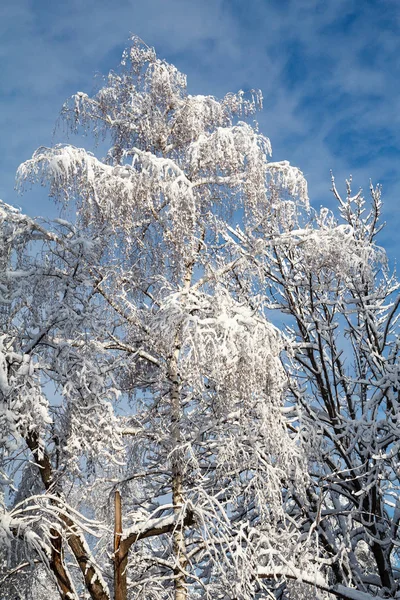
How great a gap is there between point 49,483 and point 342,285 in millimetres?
5087

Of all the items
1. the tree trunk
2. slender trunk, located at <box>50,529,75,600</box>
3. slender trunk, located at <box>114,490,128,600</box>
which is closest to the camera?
slender trunk, located at <box>114,490,128,600</box>

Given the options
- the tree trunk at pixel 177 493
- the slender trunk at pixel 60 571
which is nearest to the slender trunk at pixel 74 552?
the slender trunk at pixel 60 571

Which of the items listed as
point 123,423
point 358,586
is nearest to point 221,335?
point 123,423

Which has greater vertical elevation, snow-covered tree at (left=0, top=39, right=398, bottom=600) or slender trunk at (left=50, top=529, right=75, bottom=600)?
snow-covered tree at (left=0, top=39, right=398, bottom=600)

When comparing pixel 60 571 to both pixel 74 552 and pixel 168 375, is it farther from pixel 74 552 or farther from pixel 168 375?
pixel 168 375

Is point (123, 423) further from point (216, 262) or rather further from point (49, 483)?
point (216, 262)

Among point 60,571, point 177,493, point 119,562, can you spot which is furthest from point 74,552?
point 177,493

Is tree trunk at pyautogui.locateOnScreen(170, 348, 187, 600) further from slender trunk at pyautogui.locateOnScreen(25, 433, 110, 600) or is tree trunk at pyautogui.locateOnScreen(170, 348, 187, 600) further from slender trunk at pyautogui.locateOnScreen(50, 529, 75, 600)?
slender trunk at pyautogui.locateOnScreen(50, 529, 75, 600)

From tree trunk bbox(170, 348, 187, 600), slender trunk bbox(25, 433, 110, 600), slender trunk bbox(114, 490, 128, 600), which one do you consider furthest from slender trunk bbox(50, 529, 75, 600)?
tree trunk bbox(170, 348, 187, 600)

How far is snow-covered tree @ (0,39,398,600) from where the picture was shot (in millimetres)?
5918

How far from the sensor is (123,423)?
706cm

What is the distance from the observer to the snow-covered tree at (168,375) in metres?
5.92

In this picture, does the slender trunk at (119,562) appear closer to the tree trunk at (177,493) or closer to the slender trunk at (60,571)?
Result: the tree trunk at (177,493)

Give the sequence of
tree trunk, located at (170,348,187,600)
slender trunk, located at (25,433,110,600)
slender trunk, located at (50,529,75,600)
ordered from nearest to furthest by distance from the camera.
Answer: tree trunk, located at (170,348,187,600), slender trunk, located at (25,433,110,600), slender trunk, located at (50,529,75,600)
